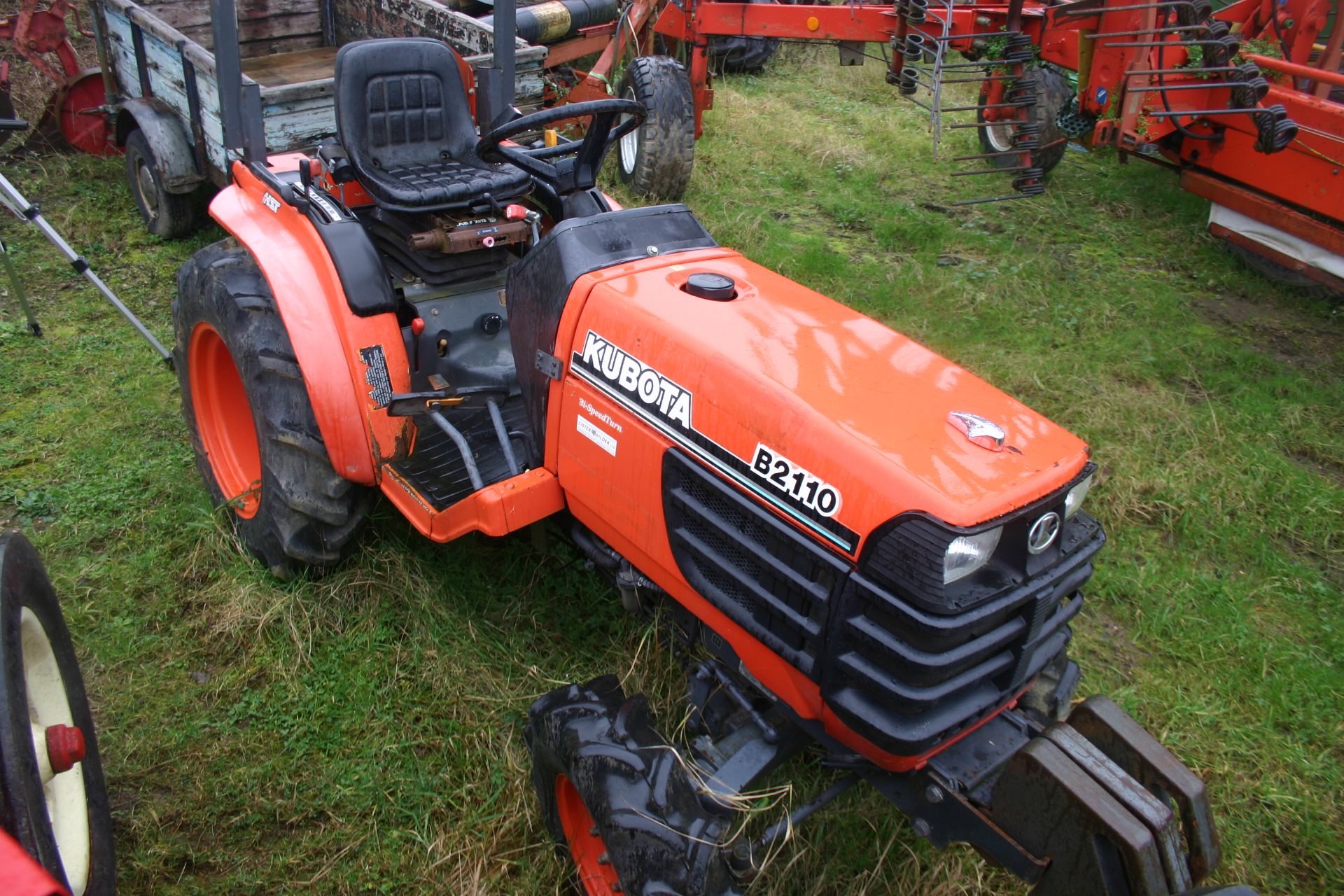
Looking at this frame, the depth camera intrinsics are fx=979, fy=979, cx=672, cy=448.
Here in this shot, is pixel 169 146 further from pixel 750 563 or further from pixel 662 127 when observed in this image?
pixel 750 563

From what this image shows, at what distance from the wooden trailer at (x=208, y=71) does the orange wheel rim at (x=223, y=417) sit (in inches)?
66.2

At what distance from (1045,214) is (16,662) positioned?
639 centimetres

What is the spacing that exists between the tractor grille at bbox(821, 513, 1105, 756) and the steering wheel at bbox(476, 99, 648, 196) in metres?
1.52

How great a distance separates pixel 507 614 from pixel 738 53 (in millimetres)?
7702

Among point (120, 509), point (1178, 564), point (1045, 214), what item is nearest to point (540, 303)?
point (120, 509)

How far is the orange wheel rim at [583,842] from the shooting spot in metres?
2.41

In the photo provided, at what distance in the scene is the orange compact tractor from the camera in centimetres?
185

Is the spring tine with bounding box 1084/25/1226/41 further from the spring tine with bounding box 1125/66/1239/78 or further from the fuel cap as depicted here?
the fuel cap

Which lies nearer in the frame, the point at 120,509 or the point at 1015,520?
the point at 1015,520

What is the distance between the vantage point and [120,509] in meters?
3.62

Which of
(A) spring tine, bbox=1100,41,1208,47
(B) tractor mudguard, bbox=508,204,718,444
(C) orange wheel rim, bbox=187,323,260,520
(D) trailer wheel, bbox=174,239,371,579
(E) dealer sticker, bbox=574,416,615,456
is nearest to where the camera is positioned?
(E) dealer sticker, bbox=574,416,615,456

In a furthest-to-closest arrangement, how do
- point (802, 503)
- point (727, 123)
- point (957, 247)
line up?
point (727, 123)
point (957, 247)
point (802, 503)

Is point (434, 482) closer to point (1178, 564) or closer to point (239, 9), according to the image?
point (1178, 564)

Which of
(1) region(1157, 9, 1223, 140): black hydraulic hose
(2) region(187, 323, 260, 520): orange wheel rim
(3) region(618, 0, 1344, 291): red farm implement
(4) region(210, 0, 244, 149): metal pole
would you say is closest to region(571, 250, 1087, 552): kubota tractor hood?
(4) region(210, 0, 244, 149): metal pole
